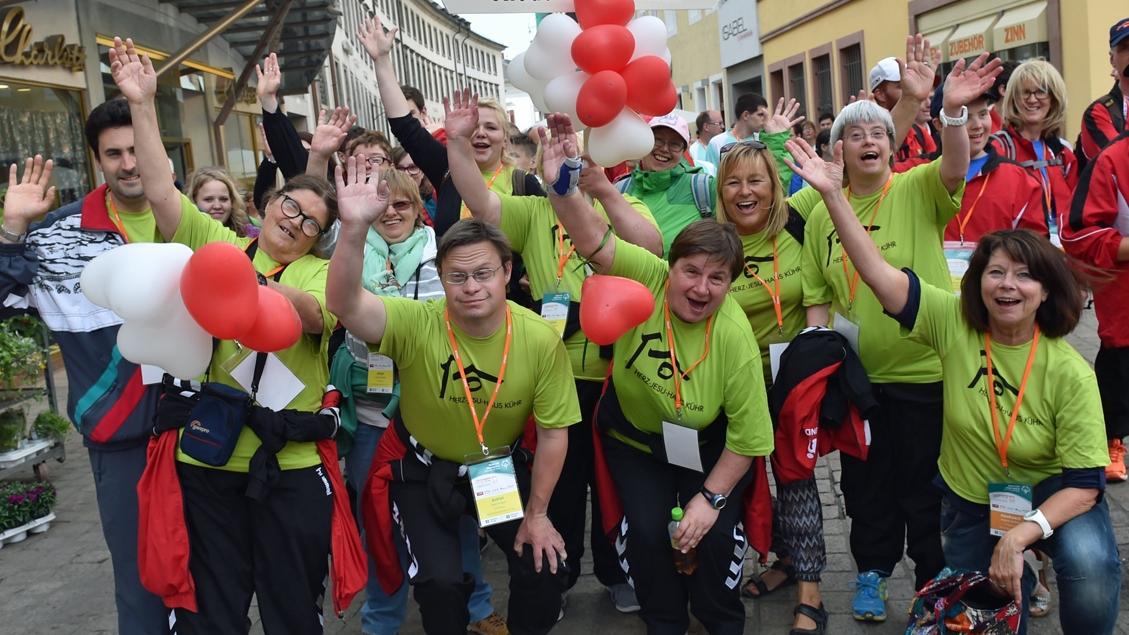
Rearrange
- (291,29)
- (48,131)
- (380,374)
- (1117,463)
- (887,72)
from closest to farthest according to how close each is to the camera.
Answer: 1. (380,374)
2. (1117,463)
3. (887,72)
4. (48,131)
5. (291,29)

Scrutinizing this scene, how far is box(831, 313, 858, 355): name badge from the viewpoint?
12.1ft

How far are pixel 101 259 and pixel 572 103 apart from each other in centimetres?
162

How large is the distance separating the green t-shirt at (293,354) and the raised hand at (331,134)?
0.87 m

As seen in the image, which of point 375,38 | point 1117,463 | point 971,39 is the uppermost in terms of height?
point 971,39

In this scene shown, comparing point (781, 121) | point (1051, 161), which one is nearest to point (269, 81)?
point (781, 121)

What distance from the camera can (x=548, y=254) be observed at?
3.96 m

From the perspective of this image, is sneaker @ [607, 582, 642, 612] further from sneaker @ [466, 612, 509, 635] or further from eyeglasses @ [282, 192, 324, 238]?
eyeglasses @ [282, 192, 324, 238]

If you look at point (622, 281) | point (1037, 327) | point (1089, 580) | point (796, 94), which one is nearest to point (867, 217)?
point (1037, 327)

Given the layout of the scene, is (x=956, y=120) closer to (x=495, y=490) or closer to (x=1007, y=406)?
(x=1007, y=406)

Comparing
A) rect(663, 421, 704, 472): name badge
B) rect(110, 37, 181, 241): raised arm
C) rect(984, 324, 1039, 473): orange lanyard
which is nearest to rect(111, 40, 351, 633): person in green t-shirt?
rect(110, 37, 181, 241): raised arm

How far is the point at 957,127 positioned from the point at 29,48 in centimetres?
914

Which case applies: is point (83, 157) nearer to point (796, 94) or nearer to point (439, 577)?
point (439, 577)

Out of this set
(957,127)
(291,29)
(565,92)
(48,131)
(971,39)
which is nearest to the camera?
(957,127)

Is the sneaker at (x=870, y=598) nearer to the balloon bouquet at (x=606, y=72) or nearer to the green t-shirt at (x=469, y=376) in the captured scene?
the green t-shirt at (x=469, y=376)
